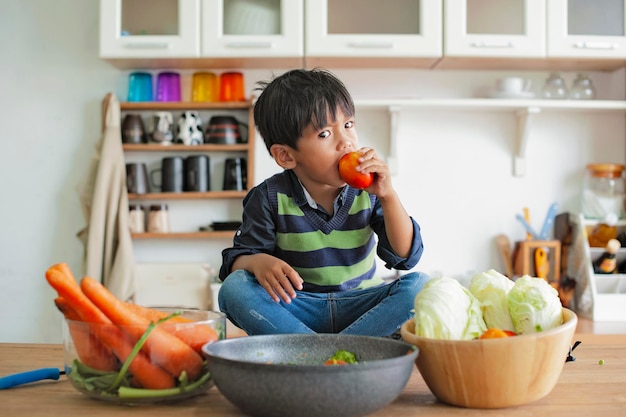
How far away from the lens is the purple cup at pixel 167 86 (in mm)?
2609

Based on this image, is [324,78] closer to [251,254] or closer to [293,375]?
[251,254]

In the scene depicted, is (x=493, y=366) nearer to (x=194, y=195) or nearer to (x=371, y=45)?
(x=371, y=45)

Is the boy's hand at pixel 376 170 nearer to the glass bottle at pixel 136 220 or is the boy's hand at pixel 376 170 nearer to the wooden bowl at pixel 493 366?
the wooden bowl at pixel 493 366

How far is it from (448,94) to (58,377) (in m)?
1.97

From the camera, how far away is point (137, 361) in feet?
2.76

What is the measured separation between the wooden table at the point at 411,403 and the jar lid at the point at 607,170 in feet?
5.33

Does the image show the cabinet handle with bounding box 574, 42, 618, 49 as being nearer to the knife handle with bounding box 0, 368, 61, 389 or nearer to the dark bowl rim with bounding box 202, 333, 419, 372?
the dark bowl rim with bounding box 202, 333, 419, 372

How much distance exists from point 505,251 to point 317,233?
1266mm

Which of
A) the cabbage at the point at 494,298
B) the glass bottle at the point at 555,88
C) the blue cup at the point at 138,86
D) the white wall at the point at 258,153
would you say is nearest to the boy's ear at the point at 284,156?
the cabbage at the point at 494,298

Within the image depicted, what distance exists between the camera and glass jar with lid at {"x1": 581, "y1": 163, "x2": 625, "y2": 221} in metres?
2.53

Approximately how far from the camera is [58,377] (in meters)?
0.99

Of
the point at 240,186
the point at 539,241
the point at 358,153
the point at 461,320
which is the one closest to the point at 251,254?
the point at 358,153

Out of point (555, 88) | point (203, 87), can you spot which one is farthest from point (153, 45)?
point (555, 88)

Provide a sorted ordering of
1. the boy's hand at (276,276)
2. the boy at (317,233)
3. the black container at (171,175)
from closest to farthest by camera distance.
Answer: the boy's hand at (276,276) → the boy at (317,233) → the black container at (171,175)
